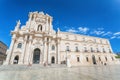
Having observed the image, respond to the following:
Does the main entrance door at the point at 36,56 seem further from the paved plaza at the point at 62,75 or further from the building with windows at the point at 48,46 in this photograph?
the paved plaza at the point at 62,75

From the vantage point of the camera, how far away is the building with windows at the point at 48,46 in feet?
69.1

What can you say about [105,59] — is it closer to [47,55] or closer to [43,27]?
[47,55]

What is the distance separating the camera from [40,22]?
2725 centimetres

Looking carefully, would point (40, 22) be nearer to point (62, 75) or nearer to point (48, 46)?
point (48, 46)

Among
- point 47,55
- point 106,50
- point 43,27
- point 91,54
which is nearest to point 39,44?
point 47,55

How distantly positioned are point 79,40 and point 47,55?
14399 mm

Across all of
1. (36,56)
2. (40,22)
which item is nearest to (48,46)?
(36,56)

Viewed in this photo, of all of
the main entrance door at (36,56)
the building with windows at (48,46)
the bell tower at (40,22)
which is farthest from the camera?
the bell tower at (40,22)

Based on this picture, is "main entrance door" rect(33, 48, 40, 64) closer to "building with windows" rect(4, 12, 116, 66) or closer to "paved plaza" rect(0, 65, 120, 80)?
"building with windows" rect(4, 12, 116, 66)

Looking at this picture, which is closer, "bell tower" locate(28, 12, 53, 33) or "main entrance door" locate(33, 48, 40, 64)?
"main entrance door" locate(33, 48, 40, 64)

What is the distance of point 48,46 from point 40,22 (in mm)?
9667

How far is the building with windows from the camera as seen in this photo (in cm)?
2108

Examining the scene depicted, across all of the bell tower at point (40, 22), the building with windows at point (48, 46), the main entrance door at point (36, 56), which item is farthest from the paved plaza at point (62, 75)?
the bell tower at point (40, 22)

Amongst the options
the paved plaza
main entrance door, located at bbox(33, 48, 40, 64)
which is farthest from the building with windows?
the paved plaza
